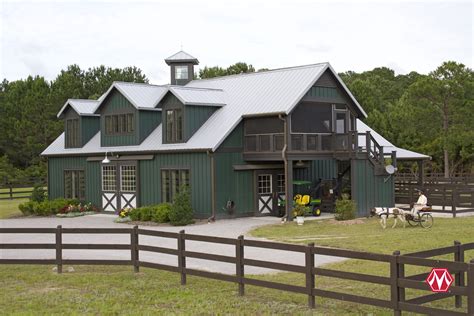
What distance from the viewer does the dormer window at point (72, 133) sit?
35344mm

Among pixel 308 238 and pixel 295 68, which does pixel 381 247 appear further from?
pixel 295 68

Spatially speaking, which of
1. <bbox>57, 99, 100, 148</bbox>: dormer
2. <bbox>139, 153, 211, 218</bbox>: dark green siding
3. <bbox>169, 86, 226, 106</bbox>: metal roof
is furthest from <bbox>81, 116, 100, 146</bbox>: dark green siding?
<bbox>169, 86, 226, 106</bbox>: metal roof

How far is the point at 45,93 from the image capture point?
61750 mm

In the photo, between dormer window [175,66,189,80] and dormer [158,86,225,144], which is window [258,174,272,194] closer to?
dormer [158,86,225,144]

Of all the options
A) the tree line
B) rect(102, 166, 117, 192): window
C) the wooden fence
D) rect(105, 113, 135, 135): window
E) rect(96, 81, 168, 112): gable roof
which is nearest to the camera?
the wooden fence

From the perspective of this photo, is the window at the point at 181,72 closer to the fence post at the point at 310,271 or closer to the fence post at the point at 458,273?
the fence post at the point at 310,271

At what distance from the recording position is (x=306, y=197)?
1074 inches

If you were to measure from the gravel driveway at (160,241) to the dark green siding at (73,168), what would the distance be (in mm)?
2012

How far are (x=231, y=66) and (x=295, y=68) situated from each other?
129 feet

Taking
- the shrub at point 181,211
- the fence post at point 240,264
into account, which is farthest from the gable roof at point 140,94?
the fence post at point 240,264

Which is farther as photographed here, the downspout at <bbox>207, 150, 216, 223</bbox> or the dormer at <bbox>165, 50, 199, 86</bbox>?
the dormer at <bbox>165, 50, 199, 86</bbox>

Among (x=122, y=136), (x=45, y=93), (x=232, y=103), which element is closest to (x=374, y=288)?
(x=232, y=103)

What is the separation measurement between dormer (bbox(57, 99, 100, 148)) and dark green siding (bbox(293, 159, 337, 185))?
11639 mm

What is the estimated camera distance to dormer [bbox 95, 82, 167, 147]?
1235 inches
